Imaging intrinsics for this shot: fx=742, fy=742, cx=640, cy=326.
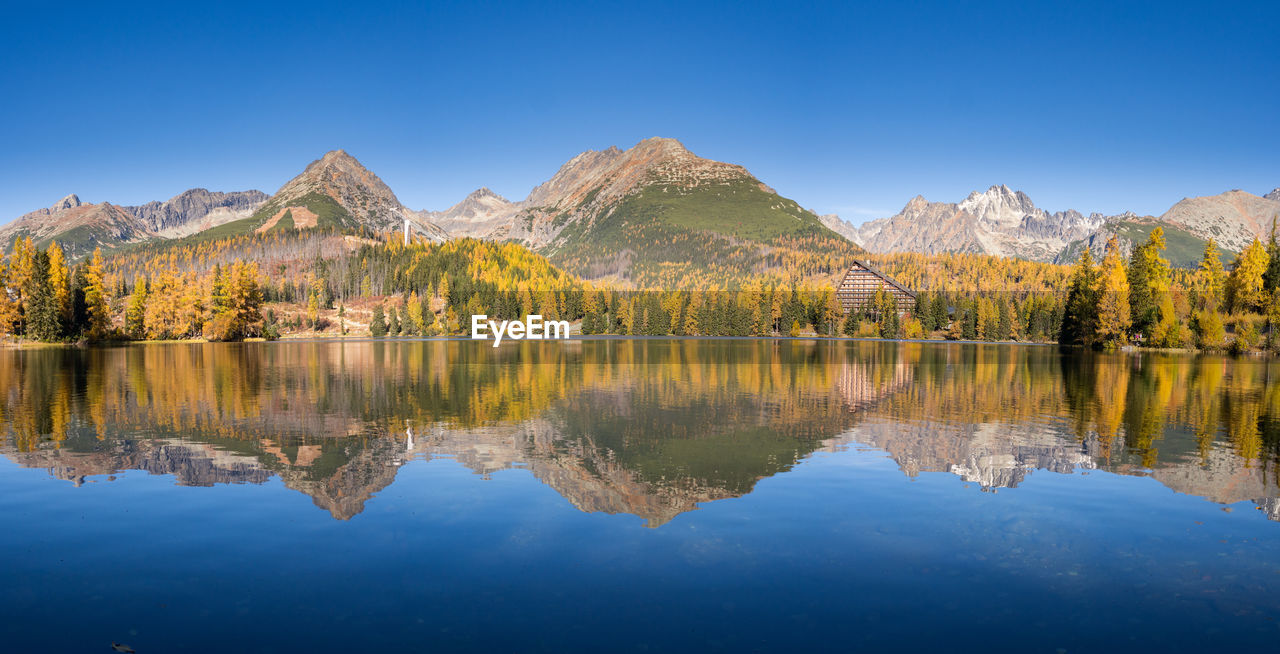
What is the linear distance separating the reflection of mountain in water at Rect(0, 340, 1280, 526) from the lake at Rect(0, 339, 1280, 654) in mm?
260

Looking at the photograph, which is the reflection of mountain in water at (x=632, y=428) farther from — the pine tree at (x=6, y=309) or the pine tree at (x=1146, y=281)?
the pine tree at (x=6, y=309)

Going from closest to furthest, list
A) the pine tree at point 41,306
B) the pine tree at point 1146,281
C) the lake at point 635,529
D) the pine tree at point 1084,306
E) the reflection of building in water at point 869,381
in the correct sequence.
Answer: the lake at point 635,529 → the reflection of building in water at point 869,381 → the pine tree at point 1146,281 → the pine tree at point 41,306 → the pine tree at point 1084,306

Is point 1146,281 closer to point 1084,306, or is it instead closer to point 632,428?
point 1084,306

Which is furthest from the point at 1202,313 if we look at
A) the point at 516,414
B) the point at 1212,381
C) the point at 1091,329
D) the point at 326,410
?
the point at 326,410

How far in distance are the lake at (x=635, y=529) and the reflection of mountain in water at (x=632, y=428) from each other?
0.26m

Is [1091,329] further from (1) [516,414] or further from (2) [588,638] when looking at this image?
(2) [588,638]

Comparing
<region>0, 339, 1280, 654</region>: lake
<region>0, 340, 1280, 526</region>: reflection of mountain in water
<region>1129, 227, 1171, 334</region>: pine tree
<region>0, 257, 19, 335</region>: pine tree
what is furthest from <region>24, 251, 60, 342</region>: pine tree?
<region>1129, 227, 1171, 334</region>: pine tree

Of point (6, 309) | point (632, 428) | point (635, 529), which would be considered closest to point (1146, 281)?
point (632, 428)

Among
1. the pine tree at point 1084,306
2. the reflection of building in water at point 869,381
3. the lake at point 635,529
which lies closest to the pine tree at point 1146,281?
the pine tree at point 1084,306

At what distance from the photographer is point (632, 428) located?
34.4m

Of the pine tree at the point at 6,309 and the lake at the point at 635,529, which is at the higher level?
the pine tree at the point at 6,309

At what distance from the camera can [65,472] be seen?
81.4 feet

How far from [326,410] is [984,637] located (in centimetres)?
3561

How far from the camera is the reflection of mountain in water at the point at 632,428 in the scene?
2473cm
